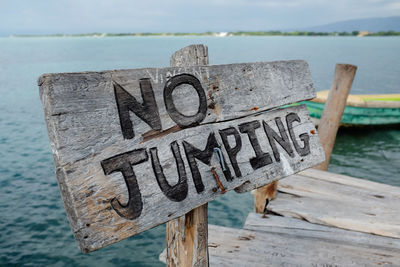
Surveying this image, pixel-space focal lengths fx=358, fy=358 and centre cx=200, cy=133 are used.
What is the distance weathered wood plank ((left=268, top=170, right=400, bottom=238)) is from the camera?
3635mm

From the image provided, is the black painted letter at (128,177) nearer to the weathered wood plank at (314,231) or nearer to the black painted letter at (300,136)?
the black painted letter at (300,136)

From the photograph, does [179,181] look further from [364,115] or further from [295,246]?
[364,115]

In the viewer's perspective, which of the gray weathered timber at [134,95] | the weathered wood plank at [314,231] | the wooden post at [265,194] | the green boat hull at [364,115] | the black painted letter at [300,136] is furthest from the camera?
the green boat hull at [364,115]

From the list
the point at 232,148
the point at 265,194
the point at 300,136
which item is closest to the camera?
the point at 232,148

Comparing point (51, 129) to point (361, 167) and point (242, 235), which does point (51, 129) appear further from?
point (361, 167)

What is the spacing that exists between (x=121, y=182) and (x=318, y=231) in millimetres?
2677

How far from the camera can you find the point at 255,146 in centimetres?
199

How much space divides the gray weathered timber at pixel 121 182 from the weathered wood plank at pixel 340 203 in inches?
80.7

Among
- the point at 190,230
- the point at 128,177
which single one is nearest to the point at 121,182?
the point at 128,177

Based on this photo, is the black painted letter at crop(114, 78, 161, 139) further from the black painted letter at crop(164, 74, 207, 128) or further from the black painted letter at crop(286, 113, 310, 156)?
the black painted letter at crop(286, 113, 310, 156)

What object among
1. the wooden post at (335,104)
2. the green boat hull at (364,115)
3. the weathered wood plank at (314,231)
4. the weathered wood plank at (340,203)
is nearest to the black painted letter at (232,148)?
the weathered wood plank at (314,231)

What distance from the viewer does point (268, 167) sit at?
202 cm

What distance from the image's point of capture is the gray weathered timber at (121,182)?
54.1 inches

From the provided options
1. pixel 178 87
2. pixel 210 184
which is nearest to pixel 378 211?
pixel 210 184
